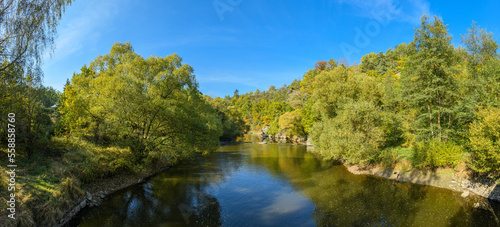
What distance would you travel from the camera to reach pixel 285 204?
723 inches

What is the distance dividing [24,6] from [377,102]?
45.5 meters

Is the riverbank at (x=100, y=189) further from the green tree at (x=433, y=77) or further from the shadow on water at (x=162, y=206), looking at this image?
the green tree at (x=433, y=77)

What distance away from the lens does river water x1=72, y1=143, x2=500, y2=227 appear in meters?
14.8

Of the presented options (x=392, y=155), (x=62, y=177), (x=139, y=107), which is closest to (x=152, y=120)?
(x=139, y=107)

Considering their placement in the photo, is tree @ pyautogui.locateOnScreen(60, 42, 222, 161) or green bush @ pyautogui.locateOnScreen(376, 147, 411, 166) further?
green bush @ pyautogui.locateOnScreen(376, 147, 411, 166)

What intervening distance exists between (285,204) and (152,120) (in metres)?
17.1

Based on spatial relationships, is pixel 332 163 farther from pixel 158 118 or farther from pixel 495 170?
pixel 158 118

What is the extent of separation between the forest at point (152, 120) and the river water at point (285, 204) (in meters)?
3.03

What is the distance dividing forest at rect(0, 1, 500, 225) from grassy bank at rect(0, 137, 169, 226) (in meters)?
0.08

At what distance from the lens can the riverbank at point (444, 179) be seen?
1794 cm

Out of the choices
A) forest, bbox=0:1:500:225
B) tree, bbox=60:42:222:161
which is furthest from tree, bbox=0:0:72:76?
tree, bbox=60:42:222:161

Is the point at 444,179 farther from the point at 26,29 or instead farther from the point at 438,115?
the point at 26,29

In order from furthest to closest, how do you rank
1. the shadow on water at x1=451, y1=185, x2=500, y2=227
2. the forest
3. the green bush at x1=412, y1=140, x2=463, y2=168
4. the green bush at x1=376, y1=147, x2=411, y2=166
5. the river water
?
1. the green bush at x1=376, y1=147, x2=411, y2=166
2. the green bush at x1=412, y1=140, x2=463, y2=168
3. the river water
4. the shadow on water at x1=451, y1=185, x2=500, y2=227
5. the forest

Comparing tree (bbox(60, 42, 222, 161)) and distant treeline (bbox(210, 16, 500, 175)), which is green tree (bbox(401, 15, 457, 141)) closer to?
distant treeline (bbox(210, 16, 500, 175))
